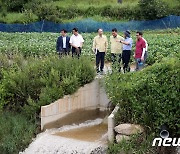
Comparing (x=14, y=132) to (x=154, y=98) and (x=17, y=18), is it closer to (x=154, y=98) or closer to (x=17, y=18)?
(x=154, y=98)

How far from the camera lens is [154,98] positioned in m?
12.2

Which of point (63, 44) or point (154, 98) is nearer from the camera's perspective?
point (154, 98)

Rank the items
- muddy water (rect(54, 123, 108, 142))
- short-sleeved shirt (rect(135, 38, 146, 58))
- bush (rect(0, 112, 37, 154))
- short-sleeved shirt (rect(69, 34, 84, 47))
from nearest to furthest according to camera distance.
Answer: bush (rect(0, 112, 37, 154)) < muddy water (rect(54, 123, 108, 142)) < short-sleeved shirt (rect(135, 38, 146, 58)) < short-sleeved shirt (rect(69, 34, 84, 47))

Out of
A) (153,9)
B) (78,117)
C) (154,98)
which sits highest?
(153,9)

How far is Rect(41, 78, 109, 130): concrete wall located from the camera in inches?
592

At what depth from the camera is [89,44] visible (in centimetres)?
2600

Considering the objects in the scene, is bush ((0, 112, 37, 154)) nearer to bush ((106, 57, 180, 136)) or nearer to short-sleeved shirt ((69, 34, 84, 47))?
bush ((106, 57, 180, 136))

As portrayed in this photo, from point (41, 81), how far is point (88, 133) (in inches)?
96.6

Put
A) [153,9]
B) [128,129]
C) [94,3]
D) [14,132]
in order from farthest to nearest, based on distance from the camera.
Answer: [94,3] → [153,9] → [14,132] → [128,129]

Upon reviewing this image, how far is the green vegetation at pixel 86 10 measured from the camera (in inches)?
1676

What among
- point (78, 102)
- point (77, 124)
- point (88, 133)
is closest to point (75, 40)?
point (78, 102)

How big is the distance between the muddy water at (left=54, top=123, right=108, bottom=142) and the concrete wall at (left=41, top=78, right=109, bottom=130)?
66 cm

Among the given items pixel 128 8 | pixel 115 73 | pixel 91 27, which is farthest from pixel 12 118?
pixel 128 8

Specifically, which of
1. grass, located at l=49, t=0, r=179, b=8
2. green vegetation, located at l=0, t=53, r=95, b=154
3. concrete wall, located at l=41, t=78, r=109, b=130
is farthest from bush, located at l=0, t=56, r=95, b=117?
grass, located at l=49, t=0, r=179, b=8
